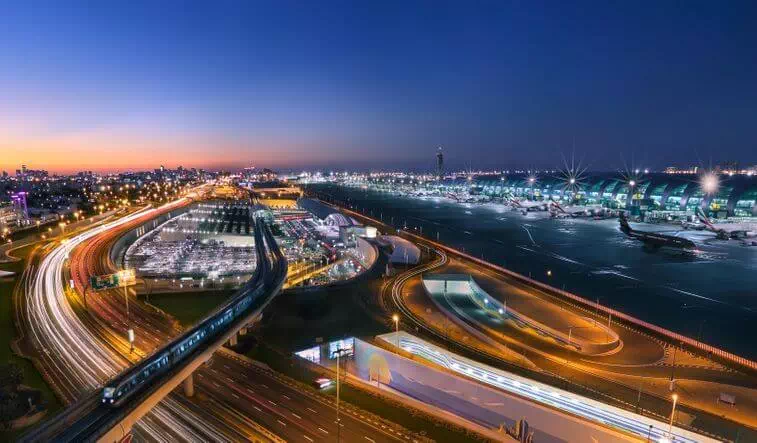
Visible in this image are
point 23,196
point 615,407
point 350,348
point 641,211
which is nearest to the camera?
point 615,407

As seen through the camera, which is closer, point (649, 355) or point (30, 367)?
point (30, 367)

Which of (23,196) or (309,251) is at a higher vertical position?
(23,196)

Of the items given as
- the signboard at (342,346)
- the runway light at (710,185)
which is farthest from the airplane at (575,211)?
the signboard at (342,346)

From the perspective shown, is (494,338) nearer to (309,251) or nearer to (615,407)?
(615,407)

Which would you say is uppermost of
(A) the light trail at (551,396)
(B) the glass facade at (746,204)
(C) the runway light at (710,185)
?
(C) the runway light at (710,185)

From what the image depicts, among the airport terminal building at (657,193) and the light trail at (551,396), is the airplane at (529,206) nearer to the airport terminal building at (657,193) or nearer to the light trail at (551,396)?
the airport terminal building at (657,193)

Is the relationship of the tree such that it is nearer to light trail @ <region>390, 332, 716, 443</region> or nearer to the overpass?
the overpass

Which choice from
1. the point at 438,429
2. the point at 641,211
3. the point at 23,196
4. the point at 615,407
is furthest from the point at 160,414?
the point at 641,211

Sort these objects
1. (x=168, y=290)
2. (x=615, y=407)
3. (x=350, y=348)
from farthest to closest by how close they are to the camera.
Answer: (x=168, y=290) < (x=350, y=348) < (x=615, y=407)
